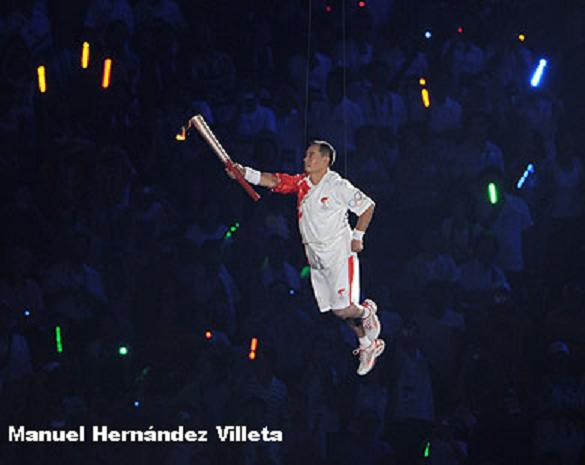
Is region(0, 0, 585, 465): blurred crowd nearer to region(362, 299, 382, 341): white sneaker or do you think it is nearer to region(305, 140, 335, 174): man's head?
region(362, 299, 382, 341): white sneaker

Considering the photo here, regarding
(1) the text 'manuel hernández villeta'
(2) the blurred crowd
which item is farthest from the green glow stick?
(1) the text 'manuel hernández villeta'

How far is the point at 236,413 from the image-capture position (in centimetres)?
1062

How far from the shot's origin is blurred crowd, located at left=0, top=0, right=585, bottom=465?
1066cm

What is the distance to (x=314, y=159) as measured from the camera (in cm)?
895

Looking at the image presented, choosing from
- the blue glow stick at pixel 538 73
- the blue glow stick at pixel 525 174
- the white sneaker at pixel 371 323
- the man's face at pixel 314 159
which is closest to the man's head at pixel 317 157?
the man's face at pixel 314 159

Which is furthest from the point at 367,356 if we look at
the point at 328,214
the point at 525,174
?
the point at 525,174

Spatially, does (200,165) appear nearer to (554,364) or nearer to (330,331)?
(330,331)

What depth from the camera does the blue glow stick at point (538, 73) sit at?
11984 millimetres

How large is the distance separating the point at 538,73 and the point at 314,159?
386 centimetres

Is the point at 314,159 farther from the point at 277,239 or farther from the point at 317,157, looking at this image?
the point at 277,239

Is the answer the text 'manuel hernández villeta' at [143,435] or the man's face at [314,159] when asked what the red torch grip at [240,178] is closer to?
the man's face at [314,159]

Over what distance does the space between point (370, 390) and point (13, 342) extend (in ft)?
9.67

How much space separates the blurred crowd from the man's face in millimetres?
2196

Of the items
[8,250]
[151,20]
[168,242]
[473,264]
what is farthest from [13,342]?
[473,264]
